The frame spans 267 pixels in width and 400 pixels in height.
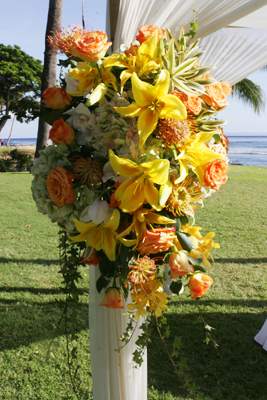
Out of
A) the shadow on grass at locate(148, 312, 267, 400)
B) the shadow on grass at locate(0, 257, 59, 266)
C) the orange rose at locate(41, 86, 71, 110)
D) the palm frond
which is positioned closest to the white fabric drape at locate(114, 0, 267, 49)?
the orange rose at locate(41, 86, 71, 110)

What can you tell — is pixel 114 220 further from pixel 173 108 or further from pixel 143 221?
pixel 173 108

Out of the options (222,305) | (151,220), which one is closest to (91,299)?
(151,220)

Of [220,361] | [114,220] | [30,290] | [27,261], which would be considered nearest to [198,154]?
[114,220]

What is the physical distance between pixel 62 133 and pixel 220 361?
2402mm

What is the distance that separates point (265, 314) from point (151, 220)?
2966mm

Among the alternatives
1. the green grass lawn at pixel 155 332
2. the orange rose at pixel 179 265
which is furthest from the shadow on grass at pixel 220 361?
the orange rose at pixel 179 265

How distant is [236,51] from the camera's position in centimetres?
212

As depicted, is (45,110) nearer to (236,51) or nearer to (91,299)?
(91,299)

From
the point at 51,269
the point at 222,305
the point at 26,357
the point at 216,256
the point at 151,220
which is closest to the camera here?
the point at 151,220

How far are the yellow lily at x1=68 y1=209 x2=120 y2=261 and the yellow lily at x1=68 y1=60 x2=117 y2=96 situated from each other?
1.36 ft

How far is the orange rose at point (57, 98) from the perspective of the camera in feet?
3.49

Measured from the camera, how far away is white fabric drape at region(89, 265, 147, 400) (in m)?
1.43

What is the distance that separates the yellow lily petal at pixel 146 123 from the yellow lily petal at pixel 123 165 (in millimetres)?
56

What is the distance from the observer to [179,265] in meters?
0.90
